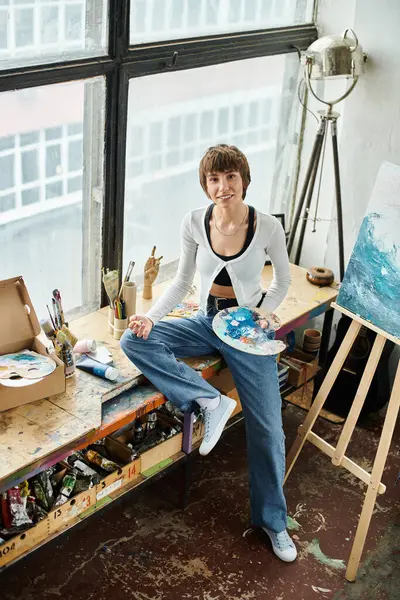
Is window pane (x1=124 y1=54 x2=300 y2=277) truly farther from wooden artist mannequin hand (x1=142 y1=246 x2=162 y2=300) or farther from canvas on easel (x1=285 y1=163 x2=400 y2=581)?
canvas on easel (x1=285 y1=163 x2=400 y2=581)

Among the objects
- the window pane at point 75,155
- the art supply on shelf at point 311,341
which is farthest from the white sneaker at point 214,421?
the window pane at point 75,155

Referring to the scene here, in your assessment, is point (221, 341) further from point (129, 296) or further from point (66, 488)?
point (66, 488)

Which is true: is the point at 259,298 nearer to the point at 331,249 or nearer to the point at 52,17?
the point at 331,249

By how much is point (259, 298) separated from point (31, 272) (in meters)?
0.99

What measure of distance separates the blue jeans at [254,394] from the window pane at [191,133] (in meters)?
0.75

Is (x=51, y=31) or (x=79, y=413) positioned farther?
(x=51, y=31)

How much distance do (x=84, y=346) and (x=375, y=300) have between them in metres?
1.20

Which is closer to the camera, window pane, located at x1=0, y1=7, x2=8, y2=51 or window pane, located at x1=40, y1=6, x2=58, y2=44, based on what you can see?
window pane, located at x1=0, y1=7, x2=8, y2=51

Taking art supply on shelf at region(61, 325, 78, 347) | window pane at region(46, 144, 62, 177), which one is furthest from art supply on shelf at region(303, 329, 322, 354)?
window pane at region(46, 144, 62, 177)

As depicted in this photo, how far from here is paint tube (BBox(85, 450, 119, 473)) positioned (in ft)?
9.89

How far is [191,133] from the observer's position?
3.76 m

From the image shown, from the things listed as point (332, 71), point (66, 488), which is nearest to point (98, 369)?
point (66, 488)

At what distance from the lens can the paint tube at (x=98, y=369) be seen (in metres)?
3.08

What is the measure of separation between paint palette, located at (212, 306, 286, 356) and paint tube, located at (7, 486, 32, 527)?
1.00m
